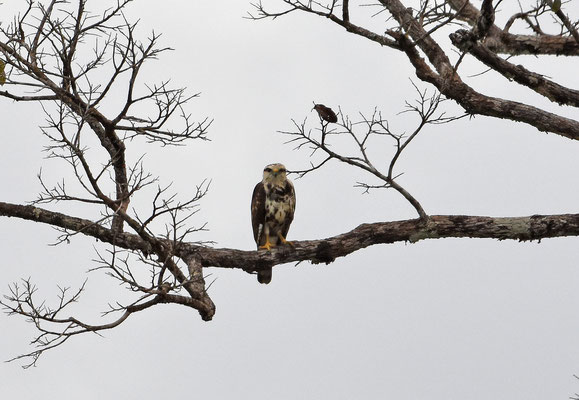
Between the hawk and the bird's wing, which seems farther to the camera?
the bird's wing

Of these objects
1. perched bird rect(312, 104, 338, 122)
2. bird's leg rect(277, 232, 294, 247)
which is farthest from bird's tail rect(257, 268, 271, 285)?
perched bird rect(312, 104, 338, 122)

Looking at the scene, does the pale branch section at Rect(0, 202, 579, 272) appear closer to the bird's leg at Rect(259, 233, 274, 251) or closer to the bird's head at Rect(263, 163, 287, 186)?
the bird's leg at Rect(259, 233, 274, 251)

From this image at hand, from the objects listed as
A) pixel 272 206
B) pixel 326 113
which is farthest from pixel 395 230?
pixel 272 206

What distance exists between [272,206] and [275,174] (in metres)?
0.39

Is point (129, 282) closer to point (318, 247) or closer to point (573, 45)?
point (318, 247)

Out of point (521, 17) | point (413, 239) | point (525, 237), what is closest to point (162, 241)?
point (413, 239)

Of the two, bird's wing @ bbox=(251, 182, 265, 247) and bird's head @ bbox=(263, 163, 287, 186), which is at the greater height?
bird's head @ bbox=(263, 163, 287, 186)

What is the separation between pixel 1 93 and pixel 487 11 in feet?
13.3

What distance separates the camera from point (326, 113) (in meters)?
6.29

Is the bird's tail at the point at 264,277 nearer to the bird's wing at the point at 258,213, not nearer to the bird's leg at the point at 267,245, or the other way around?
the bird's leg at the point at 267,245

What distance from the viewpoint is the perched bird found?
20.5 feet

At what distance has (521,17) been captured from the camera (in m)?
7.01

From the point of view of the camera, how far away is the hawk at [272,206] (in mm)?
8477

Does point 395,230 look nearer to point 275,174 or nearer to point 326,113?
point 326,113
